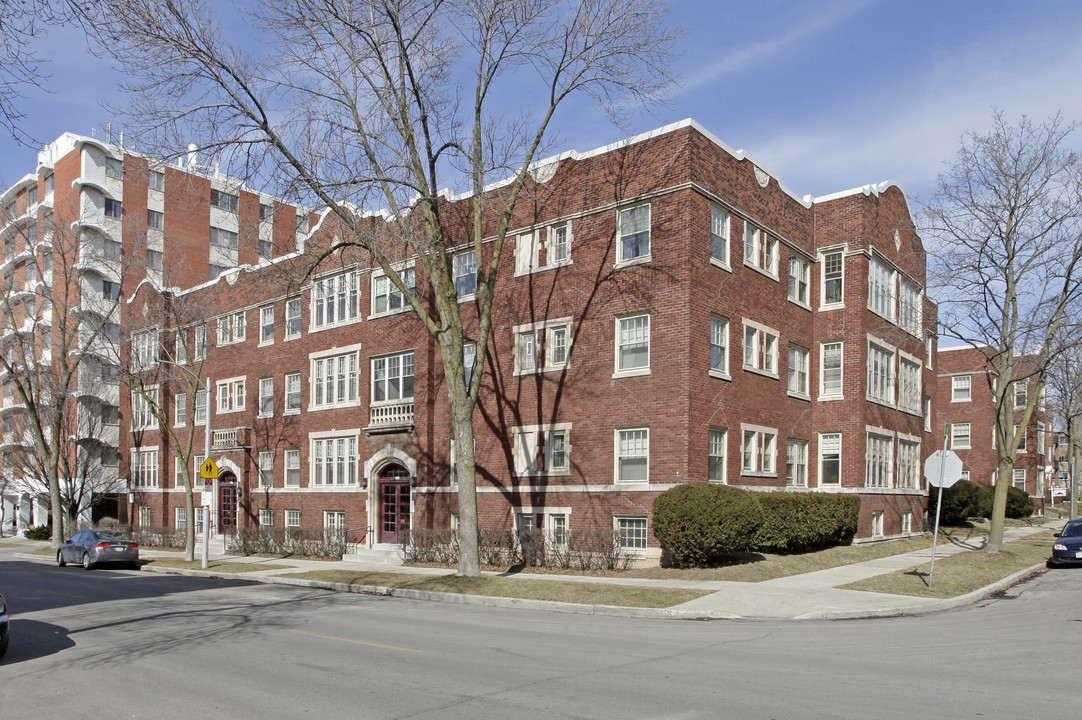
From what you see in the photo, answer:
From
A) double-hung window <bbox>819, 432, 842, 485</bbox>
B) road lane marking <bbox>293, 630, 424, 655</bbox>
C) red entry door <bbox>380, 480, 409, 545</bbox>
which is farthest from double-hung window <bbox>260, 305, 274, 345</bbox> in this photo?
road lane marking <bbox>293, 630, 424, 655</bbox>

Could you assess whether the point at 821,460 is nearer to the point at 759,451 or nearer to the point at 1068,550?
the point at 759,451

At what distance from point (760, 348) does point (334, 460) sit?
56.0 feet

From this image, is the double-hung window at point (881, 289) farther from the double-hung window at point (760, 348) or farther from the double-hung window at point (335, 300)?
the double-hung window at point (335, 300)

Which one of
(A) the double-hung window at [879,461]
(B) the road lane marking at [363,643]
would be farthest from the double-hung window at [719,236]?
(B) the road lane marking at [363,643]

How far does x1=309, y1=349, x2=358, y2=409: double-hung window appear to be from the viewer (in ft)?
110

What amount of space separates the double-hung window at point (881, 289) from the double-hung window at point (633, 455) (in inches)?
475

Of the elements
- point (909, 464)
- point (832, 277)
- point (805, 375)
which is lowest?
point (909, 464)

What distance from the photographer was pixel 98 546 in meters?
30.4

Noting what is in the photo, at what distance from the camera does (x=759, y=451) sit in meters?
26.5

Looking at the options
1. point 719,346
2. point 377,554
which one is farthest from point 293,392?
point 719,346

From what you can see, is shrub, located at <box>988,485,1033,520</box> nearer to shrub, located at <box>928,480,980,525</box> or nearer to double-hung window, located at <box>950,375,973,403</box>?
double-hung window, located at <box>950,375,973,403</box>

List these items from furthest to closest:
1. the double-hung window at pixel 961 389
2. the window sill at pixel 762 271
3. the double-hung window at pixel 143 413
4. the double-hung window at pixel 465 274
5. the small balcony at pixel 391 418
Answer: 1. the double-hung window at pixel 961 389
2. the double-hung window at pixel 143 413
3. the small balcony at pixel 391 418
4. the double-hung window at pixel 465 274
5. the window sill at pixel 762 271

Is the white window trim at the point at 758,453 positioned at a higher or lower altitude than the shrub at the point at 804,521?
higher

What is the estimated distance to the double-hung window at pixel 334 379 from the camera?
33.6 meters
